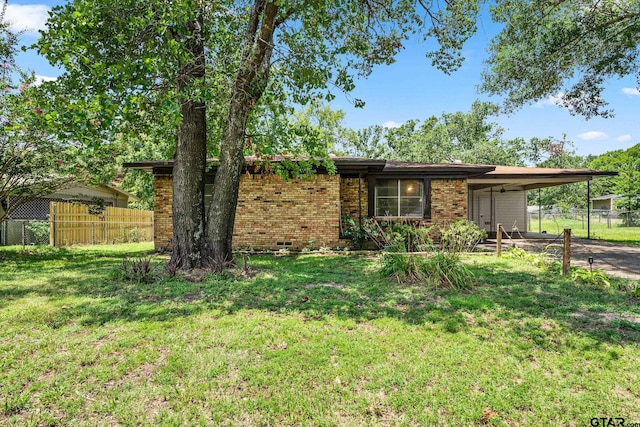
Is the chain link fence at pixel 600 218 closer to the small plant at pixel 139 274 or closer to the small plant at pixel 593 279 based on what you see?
the small plant at pixel 593 279

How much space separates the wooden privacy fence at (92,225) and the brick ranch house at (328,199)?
4.69 metres

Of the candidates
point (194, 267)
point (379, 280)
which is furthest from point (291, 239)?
point (379, 280)

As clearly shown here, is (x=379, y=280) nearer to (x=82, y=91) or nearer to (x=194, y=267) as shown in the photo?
(x=194, y=267)

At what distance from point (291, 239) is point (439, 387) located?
869cm

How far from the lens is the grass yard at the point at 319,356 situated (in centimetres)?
239

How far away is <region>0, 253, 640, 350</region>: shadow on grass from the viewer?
3889mm

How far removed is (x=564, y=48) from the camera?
34.0ft

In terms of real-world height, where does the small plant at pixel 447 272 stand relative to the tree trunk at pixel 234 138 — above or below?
below

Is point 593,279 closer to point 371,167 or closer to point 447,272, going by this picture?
point 447,272

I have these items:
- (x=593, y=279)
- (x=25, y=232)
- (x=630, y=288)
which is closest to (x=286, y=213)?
(x=593, y=279)

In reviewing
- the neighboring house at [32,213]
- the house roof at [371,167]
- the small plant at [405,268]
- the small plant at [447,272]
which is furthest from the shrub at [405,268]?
the neighboring house at [32,213]

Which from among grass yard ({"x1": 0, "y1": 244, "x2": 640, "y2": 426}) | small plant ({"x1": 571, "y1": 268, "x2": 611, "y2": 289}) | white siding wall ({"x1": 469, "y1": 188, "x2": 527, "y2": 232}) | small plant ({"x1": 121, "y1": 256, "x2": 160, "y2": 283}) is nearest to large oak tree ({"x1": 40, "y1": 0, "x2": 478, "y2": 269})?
small plant ({"x1": 121, "y1": 256, "x2": 160, "y2": 283})

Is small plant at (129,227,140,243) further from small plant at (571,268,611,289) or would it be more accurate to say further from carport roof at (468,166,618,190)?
small plant at (571,268,611,289)

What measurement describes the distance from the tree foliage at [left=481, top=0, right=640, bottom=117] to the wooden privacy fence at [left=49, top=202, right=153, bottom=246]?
16270 millimetres
